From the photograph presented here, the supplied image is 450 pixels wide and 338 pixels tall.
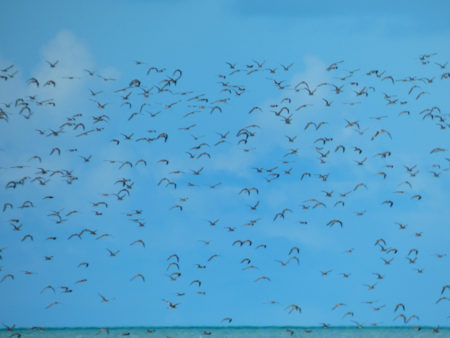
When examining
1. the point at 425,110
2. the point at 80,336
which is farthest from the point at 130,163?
the point at 80,336

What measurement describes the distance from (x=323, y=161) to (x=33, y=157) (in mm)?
9651

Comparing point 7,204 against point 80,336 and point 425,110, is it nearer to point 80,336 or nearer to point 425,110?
point 425,110

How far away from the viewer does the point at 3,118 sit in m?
23.9

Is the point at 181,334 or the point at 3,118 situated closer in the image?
the point at 3,118

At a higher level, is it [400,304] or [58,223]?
[58,223]

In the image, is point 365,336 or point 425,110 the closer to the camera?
point 425,110

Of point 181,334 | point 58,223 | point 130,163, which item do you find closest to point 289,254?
point 130,163

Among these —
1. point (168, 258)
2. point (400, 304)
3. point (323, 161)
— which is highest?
point (323, 161)

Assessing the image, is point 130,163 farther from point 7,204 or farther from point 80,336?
point 80,336

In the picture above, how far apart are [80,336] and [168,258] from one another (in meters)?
21.9

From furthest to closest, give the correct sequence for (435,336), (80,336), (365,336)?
(365,336), (80,336), (435,336)

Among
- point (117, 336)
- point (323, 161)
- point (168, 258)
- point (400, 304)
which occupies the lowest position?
point (400, 304)

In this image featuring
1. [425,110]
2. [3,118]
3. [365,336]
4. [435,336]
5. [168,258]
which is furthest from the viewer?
[365,336]

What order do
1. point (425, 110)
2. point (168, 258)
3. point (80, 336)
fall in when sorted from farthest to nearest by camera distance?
point (80, 336) → point (168, 258) → point (425, 110)
